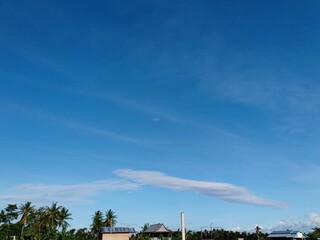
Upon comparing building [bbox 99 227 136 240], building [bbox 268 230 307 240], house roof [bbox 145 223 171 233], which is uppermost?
house roof [bbox 145 223 171 233]

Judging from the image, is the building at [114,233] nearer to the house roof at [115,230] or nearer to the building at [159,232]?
the house roof at [115,230]

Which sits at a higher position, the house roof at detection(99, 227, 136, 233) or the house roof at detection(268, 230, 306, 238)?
the house roof at detection(99, 227, 136, 233)

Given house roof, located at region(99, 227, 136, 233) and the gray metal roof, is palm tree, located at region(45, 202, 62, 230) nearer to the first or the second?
house roof, located at region(99, 227, 136, 233)

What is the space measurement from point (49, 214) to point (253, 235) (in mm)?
70084

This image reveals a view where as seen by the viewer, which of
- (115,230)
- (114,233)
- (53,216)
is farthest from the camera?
(53,216)

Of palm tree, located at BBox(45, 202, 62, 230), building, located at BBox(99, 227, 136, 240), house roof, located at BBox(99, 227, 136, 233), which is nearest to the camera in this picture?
building, located at BBox(99, 227, 136, 240)

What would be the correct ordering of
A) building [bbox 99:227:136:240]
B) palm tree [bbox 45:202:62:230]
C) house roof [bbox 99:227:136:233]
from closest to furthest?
building [bbox 99:227:136:240] → house roof [bbox 99:227:136:233] → palm tree [bbox 45:202:62:230]

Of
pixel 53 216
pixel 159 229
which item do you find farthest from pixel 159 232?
pixel 53 216

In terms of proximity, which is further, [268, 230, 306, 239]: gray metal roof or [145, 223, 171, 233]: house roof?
[268, 230, 306, 239]: gray metal roof

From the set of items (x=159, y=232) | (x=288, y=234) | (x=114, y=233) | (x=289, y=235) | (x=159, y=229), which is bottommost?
(x=289, y=235)

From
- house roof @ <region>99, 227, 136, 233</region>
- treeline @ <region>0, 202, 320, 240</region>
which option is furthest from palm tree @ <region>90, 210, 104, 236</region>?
Answer: house roof @ <region>99, 227, 136, 233</region>

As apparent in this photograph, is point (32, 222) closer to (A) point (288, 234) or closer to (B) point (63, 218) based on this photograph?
(B) point (63, 218)

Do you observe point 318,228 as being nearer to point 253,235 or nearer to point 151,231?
point 253,235

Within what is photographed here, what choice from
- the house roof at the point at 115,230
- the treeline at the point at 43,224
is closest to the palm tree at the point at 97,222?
the treeline at the point at 43,224
